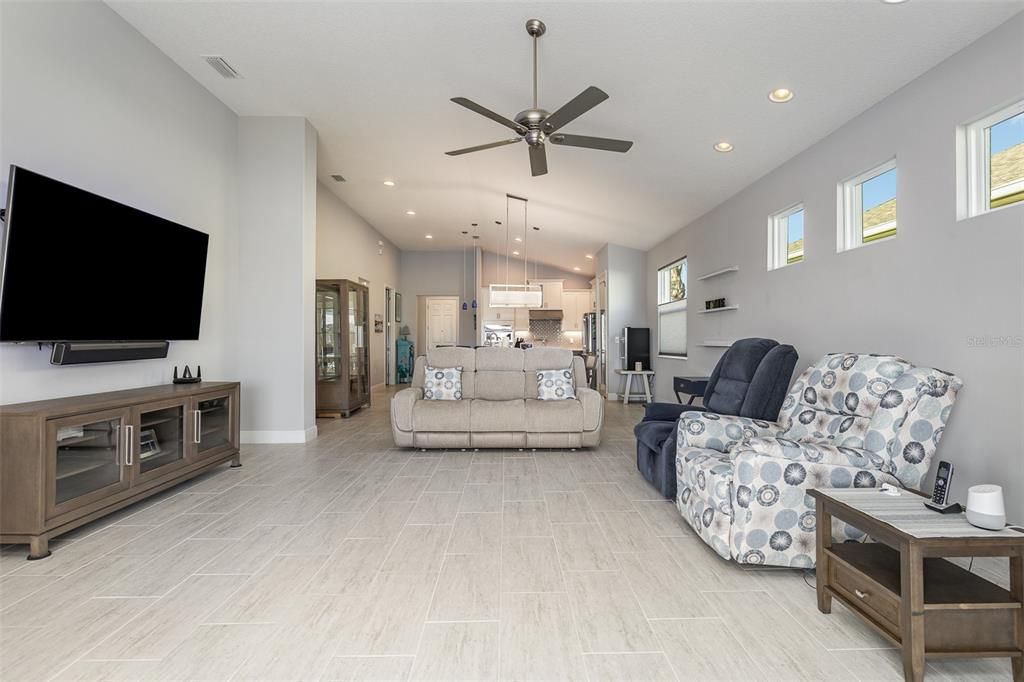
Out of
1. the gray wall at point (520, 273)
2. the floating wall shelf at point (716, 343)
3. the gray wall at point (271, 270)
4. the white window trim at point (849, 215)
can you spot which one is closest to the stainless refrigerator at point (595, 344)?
the gray wall at point (520, 273)

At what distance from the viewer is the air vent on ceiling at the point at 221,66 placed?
3.70 m

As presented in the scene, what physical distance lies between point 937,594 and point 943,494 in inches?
15.2

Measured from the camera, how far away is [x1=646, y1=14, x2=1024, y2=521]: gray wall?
236 cm

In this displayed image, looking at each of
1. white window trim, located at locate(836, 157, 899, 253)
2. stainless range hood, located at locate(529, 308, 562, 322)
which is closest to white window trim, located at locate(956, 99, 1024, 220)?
white window trim, located at locate(836, 157, 899, 253)

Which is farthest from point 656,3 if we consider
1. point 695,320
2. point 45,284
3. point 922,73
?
point 695,320

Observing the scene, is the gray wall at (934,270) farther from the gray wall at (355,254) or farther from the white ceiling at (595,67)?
the gray wall at (355,254)

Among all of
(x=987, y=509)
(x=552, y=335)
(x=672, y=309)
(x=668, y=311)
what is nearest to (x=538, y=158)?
(x=987, y=509)

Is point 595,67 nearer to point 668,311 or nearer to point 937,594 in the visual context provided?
point 937,594

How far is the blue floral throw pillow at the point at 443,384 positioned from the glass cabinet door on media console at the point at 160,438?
6.69 ft

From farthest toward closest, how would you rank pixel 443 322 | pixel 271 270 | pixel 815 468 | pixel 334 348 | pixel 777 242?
1. pixel 443 322
2. pixel 334 348
3. pixel 271 270
4. pixel 777 242
5. pixel 815 468

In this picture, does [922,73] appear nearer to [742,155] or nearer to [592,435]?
[742,155]

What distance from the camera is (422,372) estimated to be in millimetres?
4965

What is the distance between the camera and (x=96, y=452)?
2.65m

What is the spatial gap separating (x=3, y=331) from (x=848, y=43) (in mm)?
4811
